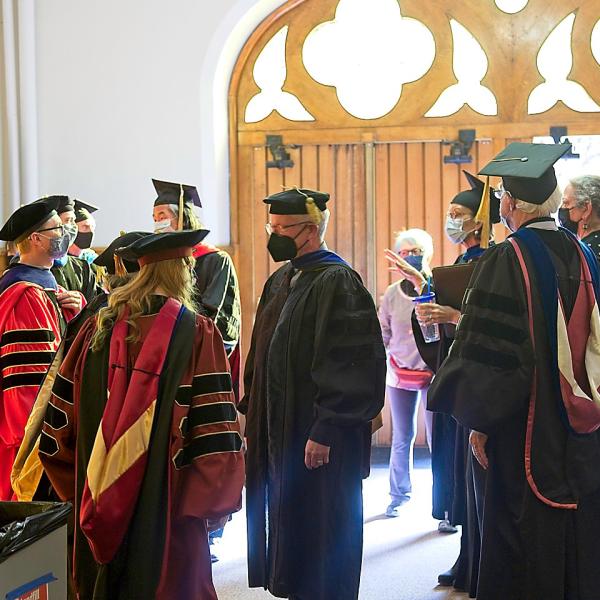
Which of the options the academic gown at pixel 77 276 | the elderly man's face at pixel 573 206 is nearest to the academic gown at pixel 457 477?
the elderly man's face at pixel 573 206

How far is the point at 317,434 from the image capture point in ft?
11.1

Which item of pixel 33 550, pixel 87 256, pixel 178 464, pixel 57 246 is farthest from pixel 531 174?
pixel 87 256

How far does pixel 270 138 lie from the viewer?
22.5ft

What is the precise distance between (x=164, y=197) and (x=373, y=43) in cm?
268

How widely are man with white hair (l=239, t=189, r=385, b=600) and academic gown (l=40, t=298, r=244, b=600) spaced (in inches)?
25.6

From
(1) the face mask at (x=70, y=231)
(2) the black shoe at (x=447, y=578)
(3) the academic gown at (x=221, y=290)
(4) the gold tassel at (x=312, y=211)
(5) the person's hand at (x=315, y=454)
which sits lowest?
(2) the black shoe at (x=447, y=578)

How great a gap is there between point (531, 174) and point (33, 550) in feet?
6.36

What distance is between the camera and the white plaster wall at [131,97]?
21.8ft

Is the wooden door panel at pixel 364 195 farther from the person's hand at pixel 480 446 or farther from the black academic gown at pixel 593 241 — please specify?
the person's hand at pixel 480 446

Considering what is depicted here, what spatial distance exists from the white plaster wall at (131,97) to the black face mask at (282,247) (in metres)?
3.02

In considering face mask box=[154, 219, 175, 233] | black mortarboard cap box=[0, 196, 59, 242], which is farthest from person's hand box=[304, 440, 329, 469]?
face mask box=[154, 219, 175, 233]

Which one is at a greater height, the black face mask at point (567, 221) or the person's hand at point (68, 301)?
the black face mask at point (567, 221)

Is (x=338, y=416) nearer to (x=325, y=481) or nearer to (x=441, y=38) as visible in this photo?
(x=325, y=481)

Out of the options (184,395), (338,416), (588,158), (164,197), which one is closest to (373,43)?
(588,158)
